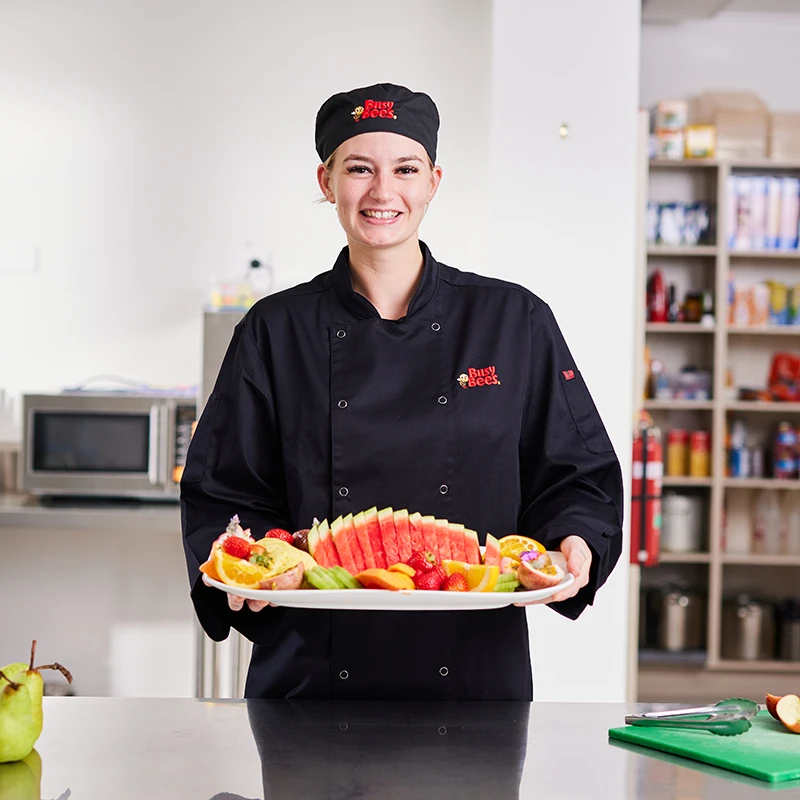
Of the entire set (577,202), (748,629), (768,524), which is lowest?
(748,629)

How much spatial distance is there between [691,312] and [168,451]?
2869mm

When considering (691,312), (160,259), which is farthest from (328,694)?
(691,312)

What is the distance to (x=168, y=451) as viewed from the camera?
3.80 meters

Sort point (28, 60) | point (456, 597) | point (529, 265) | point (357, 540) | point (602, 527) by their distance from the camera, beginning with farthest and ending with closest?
point (28, 60), point (529, 265), point (602, 527), point (357, 540), point (456, 597)

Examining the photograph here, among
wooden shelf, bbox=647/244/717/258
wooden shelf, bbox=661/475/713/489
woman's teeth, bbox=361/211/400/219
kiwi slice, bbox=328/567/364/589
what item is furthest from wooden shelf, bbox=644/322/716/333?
kiwi slice, bbox=328/567/364/589

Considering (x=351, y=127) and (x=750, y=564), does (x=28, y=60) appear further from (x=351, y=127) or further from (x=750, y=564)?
(x=750, y=564)

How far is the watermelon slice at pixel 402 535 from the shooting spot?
5.41ft

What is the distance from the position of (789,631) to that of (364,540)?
4.23 metres

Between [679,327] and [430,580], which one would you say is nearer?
[430,580]

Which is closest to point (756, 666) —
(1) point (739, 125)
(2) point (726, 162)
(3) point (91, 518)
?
(2) point (726, 162)

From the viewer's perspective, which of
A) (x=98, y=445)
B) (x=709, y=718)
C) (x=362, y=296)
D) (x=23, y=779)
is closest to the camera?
(x=23, y=779)

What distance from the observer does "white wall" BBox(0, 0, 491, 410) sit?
4297 mm

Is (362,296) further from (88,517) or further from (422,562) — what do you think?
(88,517)

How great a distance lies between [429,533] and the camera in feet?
5.42
